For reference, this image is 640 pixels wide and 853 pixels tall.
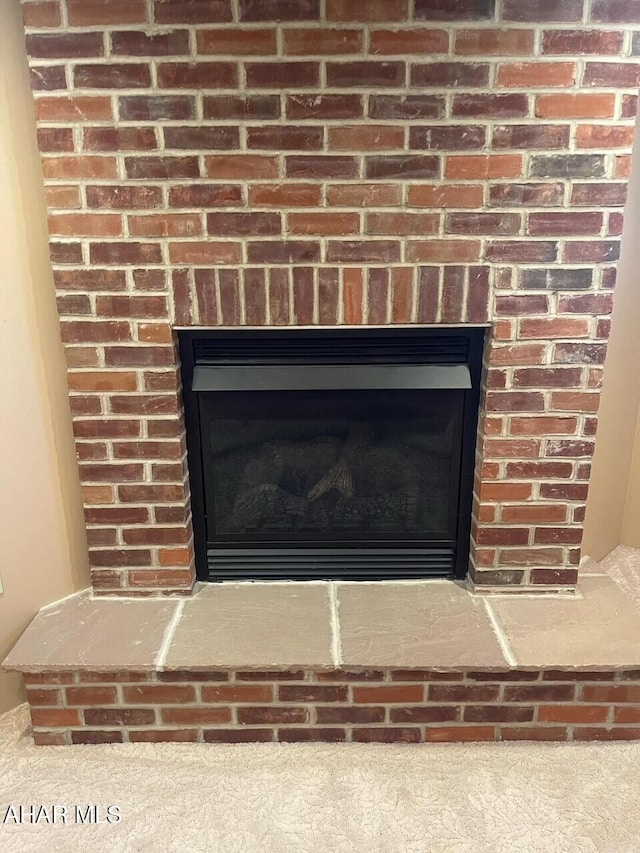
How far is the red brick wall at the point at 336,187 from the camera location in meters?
1.52

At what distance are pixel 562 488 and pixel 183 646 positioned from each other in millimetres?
1152

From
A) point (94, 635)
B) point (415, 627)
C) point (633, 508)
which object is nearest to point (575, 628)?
point (415, 627)

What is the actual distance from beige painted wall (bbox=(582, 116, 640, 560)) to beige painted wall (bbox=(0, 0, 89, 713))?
67.2 inches

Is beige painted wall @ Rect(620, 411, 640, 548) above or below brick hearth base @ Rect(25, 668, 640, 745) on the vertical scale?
above

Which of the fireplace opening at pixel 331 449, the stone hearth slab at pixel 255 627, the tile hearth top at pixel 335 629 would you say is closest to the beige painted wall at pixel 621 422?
the tile hearth top at pixel 335 629

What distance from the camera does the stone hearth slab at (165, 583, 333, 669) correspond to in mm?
1684

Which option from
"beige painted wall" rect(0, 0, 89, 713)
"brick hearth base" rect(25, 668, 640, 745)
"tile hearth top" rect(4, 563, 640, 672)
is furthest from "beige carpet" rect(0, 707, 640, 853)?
"beige painted wall" rect(0, 0, 89, 713)

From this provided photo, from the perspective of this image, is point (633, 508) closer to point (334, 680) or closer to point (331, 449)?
point (331, 449)

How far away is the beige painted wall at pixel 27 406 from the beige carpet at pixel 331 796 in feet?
1.35

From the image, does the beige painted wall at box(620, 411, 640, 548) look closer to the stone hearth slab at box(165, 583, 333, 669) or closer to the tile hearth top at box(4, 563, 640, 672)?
the tile hearth top at box(4, 563, 640, 672)

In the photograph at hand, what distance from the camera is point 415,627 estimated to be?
1.80m

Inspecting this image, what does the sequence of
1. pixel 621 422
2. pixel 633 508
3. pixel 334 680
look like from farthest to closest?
pixel 633 508
pixel 621 422
pixel 334 680

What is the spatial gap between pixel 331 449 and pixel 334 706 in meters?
0.73

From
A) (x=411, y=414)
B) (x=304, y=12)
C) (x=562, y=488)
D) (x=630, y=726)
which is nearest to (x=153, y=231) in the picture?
(x=304, y=12)
